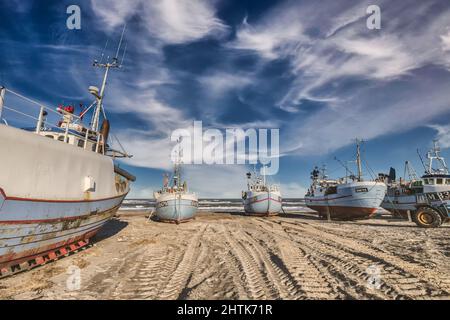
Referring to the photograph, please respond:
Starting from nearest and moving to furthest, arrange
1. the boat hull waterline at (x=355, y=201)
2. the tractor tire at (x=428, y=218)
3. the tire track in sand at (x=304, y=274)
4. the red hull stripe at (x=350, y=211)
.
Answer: the tire track in sand at (x=304, y=274) → the tractor tire at (x=428, y=218) → the boat hull waterline at (x=355, y=201) → the red hull stripe at (x=350, y=211)

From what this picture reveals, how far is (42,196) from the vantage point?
21.8 ft

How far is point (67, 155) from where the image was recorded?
25.6 feet

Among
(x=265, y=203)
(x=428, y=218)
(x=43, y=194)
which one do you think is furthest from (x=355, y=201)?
(x=43, y=194)

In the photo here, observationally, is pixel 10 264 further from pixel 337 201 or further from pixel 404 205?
pixel 404 205

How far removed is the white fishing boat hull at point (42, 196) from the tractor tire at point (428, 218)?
22.7 m

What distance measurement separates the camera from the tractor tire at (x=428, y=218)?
643 inches

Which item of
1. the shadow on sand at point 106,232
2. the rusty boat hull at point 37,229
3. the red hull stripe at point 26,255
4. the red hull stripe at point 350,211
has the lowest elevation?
the shadow on sand at point 106,232

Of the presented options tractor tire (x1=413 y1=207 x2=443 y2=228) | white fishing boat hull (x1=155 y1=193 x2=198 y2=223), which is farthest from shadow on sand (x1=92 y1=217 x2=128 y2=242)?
tractor tire (x1=413 y1=207 x2=443 y2=228)

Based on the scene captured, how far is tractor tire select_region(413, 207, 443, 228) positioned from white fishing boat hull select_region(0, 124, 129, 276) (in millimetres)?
22662

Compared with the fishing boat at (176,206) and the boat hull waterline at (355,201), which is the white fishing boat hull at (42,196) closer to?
the fishing boat at (176,206)

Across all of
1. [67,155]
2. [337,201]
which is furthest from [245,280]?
[337,201]

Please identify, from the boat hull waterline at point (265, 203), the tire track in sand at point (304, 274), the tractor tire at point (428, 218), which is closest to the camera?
the tire track in sand at point (304, 274)

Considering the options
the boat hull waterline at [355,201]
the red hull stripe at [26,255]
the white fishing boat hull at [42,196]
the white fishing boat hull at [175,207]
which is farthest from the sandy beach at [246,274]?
the boat hull waterline at [355,201]
